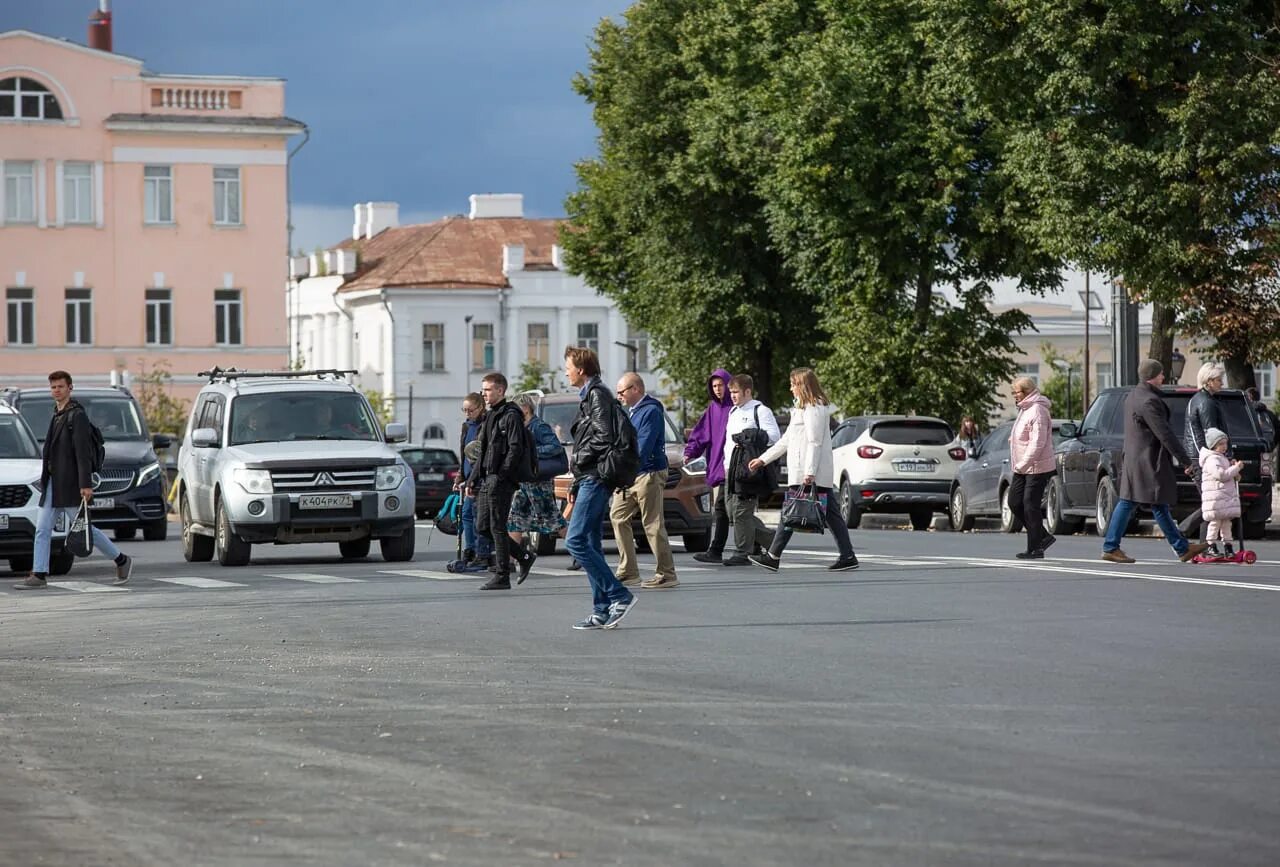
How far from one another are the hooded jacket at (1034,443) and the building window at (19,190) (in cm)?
5139

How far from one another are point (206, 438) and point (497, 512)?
658cm

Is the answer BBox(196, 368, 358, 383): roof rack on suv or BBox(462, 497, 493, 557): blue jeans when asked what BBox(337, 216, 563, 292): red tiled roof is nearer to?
BBox(196, 368, 358, 383): roof rack on suv

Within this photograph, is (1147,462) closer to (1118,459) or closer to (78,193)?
(1118,459)

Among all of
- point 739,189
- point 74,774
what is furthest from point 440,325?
point 74,774

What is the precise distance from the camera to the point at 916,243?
151ft

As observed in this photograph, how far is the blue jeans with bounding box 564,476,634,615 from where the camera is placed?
14789 millimetres

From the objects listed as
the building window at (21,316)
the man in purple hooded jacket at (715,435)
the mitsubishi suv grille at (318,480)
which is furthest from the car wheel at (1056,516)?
the building window at (21,316)

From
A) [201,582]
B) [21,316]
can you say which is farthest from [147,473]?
[21,316]

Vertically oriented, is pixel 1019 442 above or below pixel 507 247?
below

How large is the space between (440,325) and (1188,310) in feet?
214

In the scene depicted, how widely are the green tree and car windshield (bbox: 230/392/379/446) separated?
14873 mm

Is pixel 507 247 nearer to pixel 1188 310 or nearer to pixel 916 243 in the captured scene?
pixel 916 243

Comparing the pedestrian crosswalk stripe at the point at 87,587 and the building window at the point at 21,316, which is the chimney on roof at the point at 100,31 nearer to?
the building window at the point at 21,316

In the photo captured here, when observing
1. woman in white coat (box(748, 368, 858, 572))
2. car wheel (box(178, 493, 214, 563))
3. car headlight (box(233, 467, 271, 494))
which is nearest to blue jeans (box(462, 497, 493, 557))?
car headlight (box(233, 467, 271, 494))
